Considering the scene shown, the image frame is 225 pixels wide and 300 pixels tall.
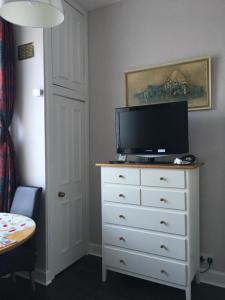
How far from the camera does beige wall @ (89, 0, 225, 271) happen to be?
7.81 feet

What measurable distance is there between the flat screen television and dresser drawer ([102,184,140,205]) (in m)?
0.37

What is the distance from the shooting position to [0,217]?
2.05 m

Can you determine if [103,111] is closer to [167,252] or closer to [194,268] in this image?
[167,252]

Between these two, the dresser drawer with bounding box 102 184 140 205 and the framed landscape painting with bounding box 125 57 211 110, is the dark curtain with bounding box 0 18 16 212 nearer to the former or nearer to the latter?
the dresser drawer with bounding box 102 184 140 205

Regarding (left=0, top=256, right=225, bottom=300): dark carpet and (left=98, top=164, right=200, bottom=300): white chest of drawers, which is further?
(left=0, top=256, right=225, bottom=300): dark carpet

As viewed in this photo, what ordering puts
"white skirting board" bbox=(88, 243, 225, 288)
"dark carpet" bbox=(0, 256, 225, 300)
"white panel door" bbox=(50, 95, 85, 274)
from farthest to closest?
"white panel door" bbox=(50, 95, 85, 274), "white skirting board" bbox=(88, 243, 225, 288), "dark carpet" bbox=(0, 256, 225, 300)

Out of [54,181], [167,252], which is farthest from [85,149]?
[167,252]

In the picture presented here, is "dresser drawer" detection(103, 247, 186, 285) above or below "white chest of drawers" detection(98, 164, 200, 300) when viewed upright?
below

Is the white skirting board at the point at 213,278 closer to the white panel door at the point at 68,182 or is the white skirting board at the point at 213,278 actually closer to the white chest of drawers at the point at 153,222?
the white chest of drawers at the point at 153,222

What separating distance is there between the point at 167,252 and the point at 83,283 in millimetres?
902

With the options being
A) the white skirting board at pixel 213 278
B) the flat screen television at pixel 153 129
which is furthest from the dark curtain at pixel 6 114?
the white skirting board at pixel 213 278

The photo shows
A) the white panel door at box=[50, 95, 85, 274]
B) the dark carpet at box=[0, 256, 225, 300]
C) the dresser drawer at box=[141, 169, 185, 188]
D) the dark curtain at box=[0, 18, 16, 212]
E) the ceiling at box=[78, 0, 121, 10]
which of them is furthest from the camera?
the ceiling at box=[78, 0, 121, 10]

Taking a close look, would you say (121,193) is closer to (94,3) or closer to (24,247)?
(24,247)

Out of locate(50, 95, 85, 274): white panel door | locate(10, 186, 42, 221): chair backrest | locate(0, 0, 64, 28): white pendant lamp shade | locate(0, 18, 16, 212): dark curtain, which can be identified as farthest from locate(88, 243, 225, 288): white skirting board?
locate(0, 0, 64, 28): white pendant lamp shade
